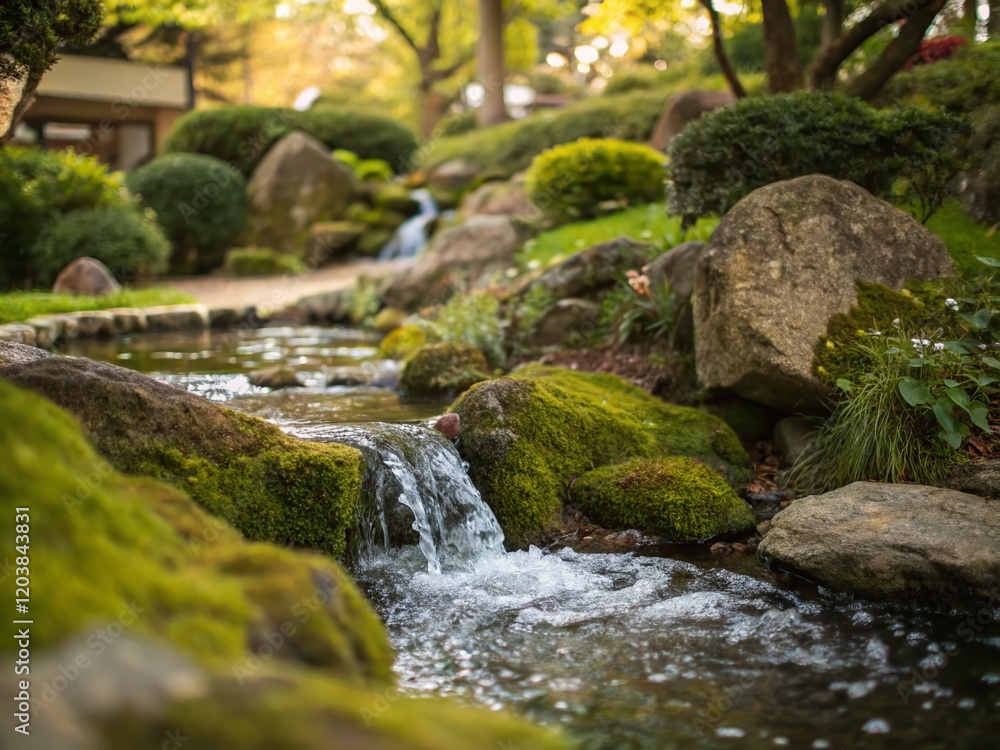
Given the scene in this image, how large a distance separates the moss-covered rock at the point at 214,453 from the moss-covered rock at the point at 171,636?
1.59 m

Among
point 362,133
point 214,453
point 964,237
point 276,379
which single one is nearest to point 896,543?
point 214,453

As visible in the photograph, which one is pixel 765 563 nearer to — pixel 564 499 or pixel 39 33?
pixel 564 499

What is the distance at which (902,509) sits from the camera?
4711 mm

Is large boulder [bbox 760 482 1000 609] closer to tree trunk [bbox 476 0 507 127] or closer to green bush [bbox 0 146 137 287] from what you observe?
green bush [bbox 0 146 137 287]

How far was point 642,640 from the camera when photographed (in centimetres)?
396

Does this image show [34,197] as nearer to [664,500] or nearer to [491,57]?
[664,500]

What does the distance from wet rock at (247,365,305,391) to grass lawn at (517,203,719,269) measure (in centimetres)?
332

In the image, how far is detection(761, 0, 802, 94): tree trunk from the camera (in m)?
10.1

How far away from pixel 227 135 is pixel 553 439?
670 inches

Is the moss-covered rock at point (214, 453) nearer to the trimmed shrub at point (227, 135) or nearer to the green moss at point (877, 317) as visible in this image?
the green moss at point (877, 317)

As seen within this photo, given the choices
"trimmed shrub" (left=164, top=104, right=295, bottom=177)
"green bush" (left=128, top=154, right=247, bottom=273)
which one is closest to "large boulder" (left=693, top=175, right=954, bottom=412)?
"green bush" (left=128, top=154, right=247, bottom=273)

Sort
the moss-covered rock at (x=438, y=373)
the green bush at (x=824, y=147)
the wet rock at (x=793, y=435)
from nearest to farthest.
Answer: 1. the wet rock at (x=793, y=435)
2. the green bush at (x=824, y=147)
3. the moss-covered rock at (x=438, y=373)

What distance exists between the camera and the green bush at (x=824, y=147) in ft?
24.3

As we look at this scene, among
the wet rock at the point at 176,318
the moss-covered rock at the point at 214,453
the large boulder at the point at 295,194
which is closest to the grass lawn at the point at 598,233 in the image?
the wet rock at the point at 176,318
